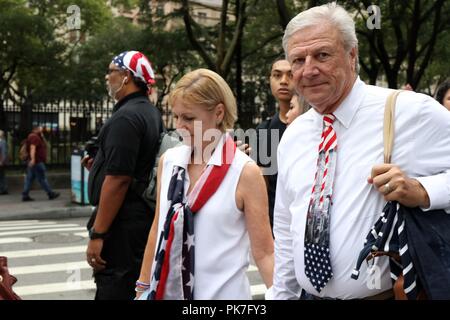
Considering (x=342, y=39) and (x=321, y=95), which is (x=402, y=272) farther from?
(x=342, y=39)

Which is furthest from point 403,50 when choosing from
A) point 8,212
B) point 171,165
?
point 171,165

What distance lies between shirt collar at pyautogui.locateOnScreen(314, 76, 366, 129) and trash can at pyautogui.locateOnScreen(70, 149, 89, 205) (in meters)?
11.9

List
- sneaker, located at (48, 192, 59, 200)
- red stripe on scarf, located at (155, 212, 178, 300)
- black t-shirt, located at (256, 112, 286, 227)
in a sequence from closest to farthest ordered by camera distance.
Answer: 1. red stripe on scarf, located at (155, 212, 178, 300)
2. black t-shirt, located at (256, 112, 286, 227)
3. sneaker, located at (48, 192, 59, 200)

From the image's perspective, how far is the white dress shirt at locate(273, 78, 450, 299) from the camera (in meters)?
1.90

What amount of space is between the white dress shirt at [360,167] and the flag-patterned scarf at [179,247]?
1.34 ft

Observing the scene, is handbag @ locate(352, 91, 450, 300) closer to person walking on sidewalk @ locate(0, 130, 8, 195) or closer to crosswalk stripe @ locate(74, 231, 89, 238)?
crosswalk stripe @ locate(74, 231, 89, 238)

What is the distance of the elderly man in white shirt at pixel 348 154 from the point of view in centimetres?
190

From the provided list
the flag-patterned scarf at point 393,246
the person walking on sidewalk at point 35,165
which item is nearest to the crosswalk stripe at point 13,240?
the person walking on sidewalk at point 35,165

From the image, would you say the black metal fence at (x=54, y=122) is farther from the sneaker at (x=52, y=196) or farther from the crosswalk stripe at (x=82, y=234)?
the crosswalk stripe at (x=82, y=234)

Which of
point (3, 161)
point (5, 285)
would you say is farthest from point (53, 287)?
point (3, 161)

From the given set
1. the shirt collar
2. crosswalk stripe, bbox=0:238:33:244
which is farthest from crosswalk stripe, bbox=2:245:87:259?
the shirt collar

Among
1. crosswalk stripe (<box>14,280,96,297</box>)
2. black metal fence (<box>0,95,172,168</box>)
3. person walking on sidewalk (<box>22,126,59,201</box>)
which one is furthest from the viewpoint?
black metal fence (<box>0,95,172,168</box>)

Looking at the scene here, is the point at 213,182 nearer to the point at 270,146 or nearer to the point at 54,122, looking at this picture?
the point at 270,146

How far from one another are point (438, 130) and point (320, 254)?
1.76 feet
